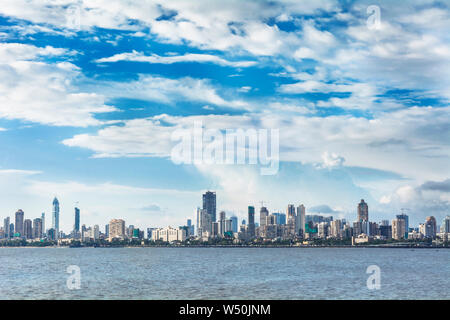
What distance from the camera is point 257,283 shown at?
233 feet

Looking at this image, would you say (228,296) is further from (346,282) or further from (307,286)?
(346,282)

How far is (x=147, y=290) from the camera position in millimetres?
61969

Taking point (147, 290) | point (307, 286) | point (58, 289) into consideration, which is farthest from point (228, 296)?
point (58, 289)

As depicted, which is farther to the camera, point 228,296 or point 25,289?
point 25,289
